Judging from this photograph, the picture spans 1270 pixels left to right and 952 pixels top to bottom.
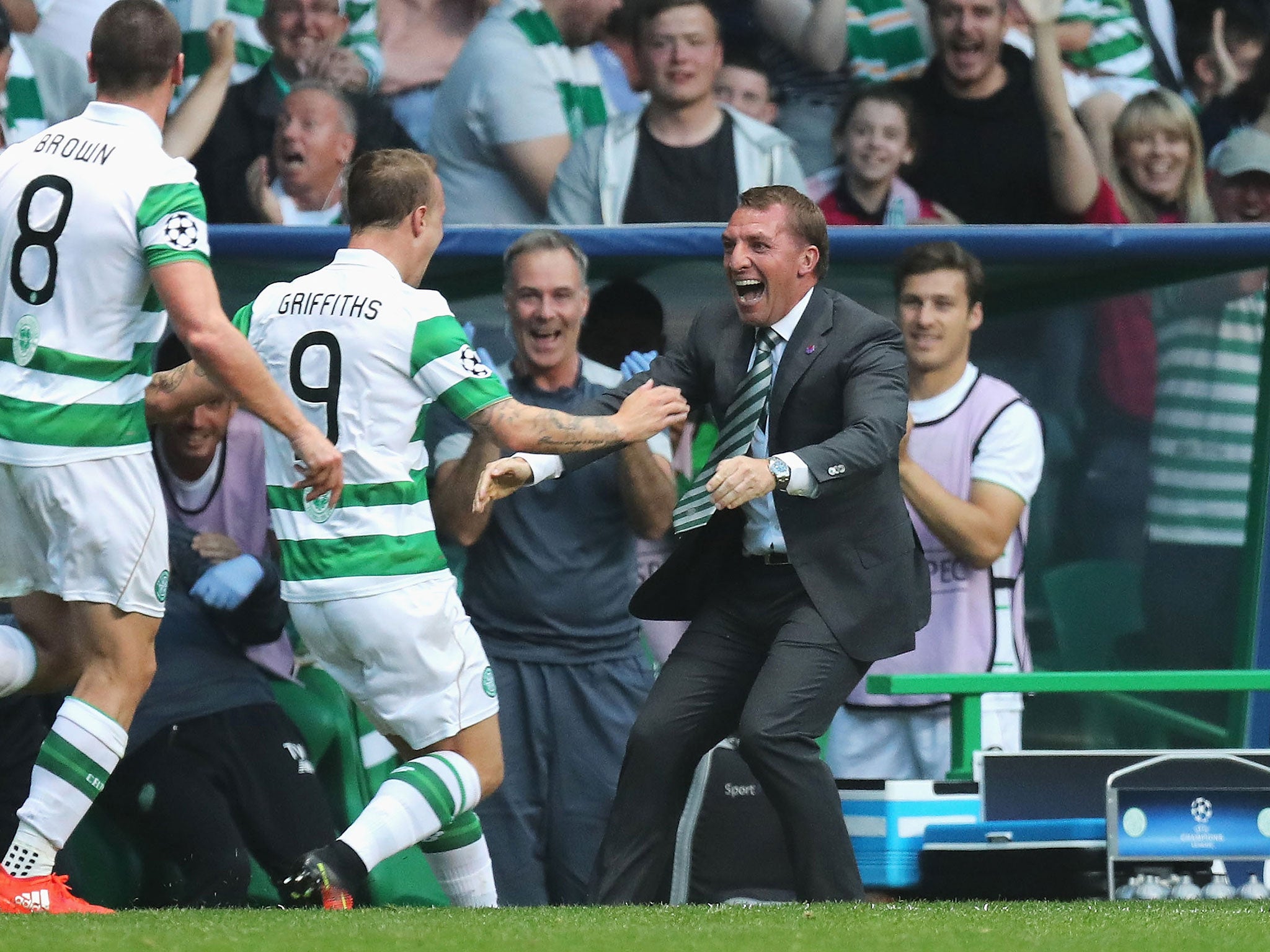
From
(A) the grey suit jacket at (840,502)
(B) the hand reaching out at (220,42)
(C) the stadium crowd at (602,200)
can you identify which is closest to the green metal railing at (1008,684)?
(A) the grey suit jacket at (840,502)

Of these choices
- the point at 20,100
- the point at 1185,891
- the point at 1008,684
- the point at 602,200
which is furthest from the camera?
the point at 602,200

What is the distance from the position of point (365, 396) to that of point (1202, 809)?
7.44 ft

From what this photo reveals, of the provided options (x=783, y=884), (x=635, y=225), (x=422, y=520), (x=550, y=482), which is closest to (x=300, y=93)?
(x=635, y=225)

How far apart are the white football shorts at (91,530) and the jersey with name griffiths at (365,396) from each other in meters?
0.36

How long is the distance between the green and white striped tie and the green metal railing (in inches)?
32.2

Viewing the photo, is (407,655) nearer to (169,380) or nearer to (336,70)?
(169,380)

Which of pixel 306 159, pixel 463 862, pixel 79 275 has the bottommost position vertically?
pixel 463 862

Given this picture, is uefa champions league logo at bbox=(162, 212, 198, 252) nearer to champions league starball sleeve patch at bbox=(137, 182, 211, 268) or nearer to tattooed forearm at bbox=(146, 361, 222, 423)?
champions league starball sleeve patch at bbox=(137, 182, 211, 268)

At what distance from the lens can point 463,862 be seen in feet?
14.1

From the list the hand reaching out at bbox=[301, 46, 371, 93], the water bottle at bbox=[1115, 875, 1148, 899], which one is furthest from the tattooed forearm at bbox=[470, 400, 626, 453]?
the hand reaching out at bbox=[301, 46, 371, 93]

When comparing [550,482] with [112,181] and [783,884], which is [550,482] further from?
[112,181]

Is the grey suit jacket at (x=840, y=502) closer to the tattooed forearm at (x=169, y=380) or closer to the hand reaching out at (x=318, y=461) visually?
the hand reaching out at (x=318, y=461)

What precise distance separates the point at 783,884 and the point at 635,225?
6.81 ft

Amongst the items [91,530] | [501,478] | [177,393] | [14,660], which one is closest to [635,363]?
[501,478]
